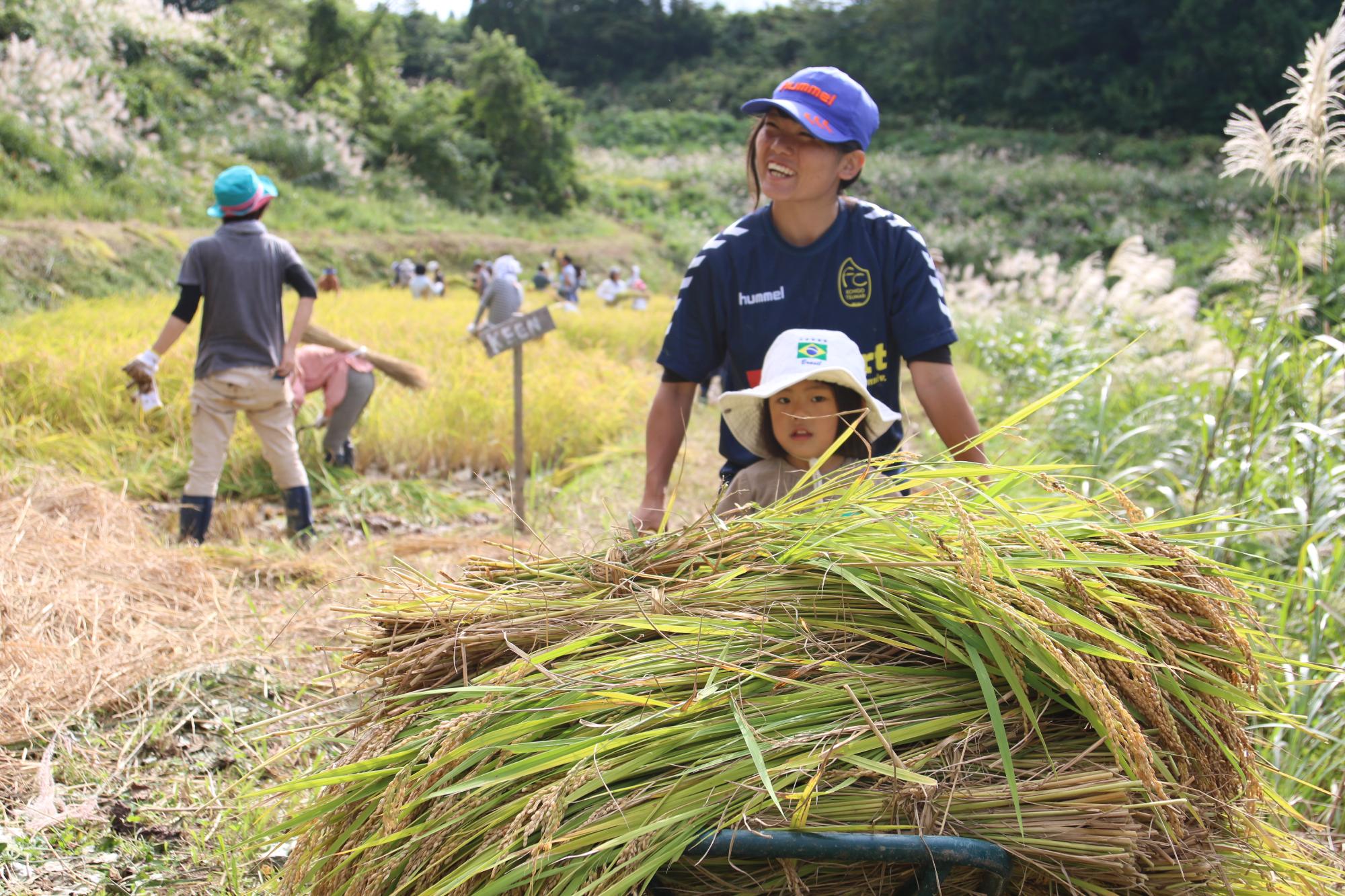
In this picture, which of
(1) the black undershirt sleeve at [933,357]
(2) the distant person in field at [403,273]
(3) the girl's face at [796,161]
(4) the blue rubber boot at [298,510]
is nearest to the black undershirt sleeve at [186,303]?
(4) the blue rubber boot at [298,510]

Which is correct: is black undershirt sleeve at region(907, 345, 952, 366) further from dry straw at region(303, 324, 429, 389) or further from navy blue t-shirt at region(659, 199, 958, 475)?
dry straw at region(303, 324, 429, 389)

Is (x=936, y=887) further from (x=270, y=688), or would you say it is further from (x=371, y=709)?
(x=270, y=688)

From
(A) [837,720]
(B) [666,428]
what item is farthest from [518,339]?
(A) [837,720]

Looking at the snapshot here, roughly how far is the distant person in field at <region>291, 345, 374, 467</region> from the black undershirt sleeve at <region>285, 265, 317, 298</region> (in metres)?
0.97

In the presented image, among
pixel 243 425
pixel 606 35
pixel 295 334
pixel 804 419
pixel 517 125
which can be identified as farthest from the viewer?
pixel 606 35

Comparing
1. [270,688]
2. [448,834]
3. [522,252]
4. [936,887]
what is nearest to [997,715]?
[936,887]

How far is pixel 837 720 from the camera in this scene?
1362 millimetres

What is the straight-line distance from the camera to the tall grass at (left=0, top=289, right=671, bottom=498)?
19.8ft

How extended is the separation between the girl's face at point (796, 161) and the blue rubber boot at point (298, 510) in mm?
3642

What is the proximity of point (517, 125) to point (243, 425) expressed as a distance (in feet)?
85.0

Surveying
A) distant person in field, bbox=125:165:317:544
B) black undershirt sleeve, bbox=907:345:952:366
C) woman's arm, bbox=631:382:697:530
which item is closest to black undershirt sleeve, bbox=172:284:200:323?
distant person in field, bbox=125:165:317:544

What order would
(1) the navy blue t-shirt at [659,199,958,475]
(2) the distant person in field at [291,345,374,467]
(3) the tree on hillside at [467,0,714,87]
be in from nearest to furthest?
1. (1) the navy blue t-shirt at [659,199,958,475]
2. (2) the distant person in field at [291,345,374,467]
3. (3) the tree on hillside at [467,0,714,87]

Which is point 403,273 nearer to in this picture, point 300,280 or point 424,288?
point 424,288

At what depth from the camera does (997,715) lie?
4.25ft
